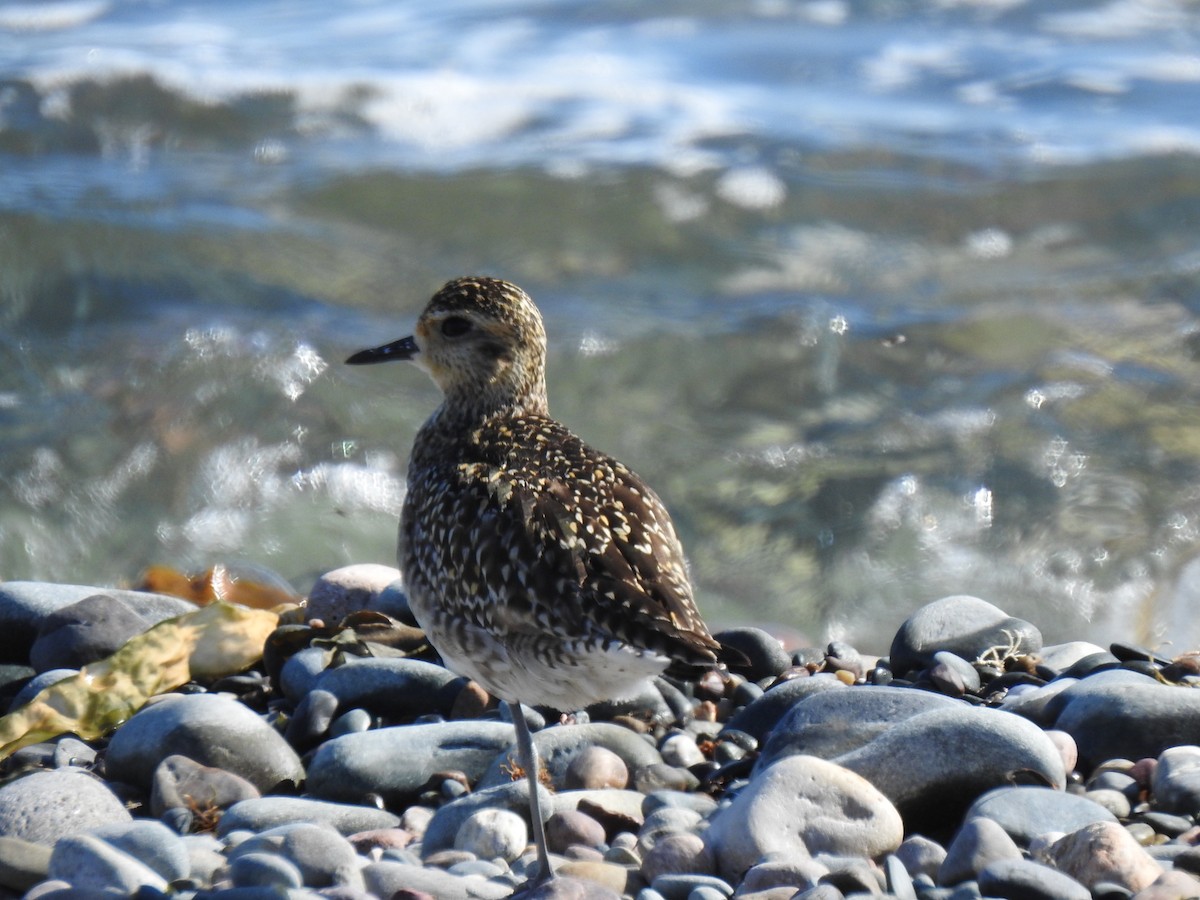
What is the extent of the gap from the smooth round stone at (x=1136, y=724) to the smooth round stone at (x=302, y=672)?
7.93ft

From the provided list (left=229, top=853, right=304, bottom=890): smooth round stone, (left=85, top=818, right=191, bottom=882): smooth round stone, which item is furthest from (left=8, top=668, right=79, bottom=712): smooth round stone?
(left=229, top=853, right=304, bottom=890): smooth round stone

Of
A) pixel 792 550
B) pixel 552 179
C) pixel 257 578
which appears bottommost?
pixel 792 550

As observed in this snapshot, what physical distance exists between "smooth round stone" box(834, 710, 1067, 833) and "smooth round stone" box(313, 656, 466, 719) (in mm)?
1452

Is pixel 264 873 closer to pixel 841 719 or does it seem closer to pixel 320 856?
pixel 320 856

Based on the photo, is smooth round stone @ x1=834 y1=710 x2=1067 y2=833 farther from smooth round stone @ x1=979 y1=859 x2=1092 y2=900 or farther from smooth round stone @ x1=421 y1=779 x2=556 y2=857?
smooth round stone @ x1=421 y1=779 x2=556 y2=857

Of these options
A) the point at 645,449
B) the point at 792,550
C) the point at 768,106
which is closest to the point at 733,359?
the point at 645,449

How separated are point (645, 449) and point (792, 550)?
53.4 inches

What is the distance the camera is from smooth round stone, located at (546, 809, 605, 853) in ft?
13.4

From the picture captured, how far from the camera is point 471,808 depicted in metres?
4.15

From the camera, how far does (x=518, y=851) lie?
159 inches

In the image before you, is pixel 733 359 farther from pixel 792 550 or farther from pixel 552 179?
pixel 552 179

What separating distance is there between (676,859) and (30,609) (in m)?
2.95

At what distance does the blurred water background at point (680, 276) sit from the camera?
8.72m

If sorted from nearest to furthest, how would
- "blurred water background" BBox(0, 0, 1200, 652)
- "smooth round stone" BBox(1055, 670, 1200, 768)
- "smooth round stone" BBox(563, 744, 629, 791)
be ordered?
"smooth round stone" BBox(1055, 670, 1200, 768) → "smooth round stone" BBox(563, 744, 629, 791) → "blurred water background" BBox(0, 0, 1200, 652)
